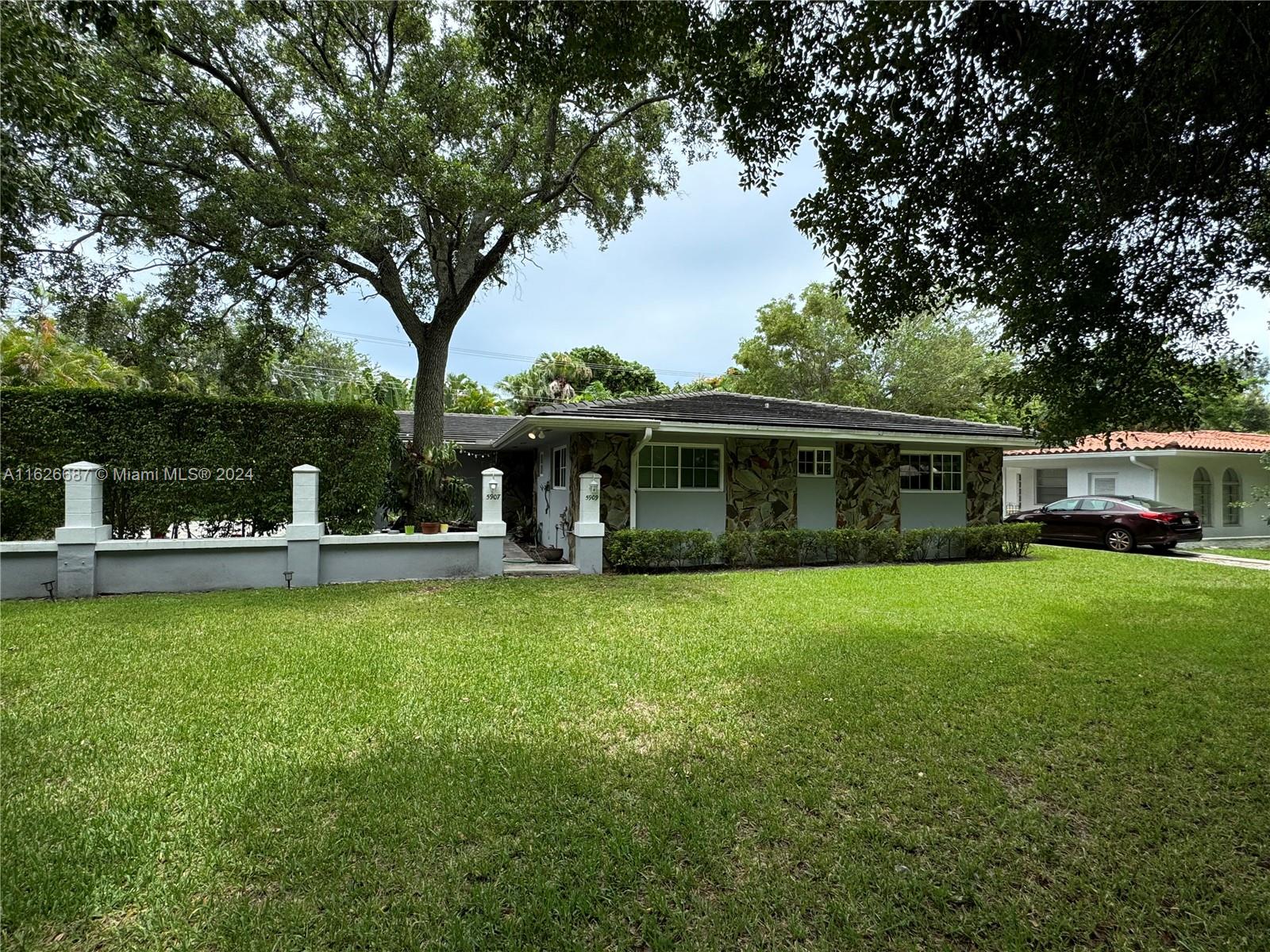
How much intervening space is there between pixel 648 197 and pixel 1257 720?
45.6 feet

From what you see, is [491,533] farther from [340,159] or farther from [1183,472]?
[1183,472]

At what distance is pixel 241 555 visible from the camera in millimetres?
8336

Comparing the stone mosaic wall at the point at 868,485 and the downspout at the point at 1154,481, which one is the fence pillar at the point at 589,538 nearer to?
the stone mosaic wall at the point at 868,485

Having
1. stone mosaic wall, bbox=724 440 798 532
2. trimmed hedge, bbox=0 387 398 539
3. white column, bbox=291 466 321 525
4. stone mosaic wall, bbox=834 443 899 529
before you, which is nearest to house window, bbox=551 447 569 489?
stone mosaic wall, bbox=724 440 798 532

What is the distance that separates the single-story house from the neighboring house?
497 cm

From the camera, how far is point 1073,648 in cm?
569

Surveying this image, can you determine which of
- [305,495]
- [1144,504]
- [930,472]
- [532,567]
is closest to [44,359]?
[305,495]

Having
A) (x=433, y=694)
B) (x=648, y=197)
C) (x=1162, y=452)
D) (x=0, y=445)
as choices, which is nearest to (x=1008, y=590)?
(x=433, y=694)

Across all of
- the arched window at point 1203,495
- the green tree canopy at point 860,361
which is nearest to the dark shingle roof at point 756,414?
the arched window at point 1203,495

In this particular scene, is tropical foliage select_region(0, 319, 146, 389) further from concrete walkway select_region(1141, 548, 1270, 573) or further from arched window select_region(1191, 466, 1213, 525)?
arched window select_region(1191, 466, 1213, 525)

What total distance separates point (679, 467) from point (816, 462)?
3090mm

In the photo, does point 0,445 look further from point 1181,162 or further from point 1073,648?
point 1073,648

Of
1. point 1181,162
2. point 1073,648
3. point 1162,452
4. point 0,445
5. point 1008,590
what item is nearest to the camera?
point 1181,162

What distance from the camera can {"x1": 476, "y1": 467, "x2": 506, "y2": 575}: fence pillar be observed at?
929 cm
